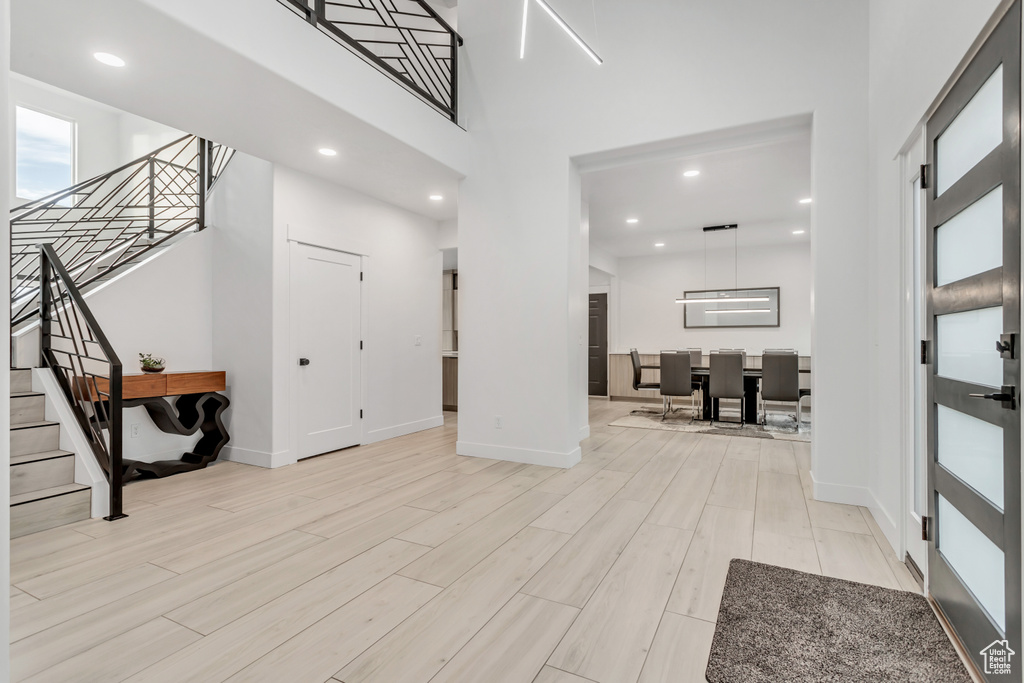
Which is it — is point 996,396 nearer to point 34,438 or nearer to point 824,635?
point 824,635

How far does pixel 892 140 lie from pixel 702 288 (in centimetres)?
639

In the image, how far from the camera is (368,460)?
4.44m

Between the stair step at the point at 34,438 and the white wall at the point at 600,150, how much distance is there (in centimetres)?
287

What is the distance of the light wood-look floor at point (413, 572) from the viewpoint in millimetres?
1647

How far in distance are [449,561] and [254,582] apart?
0.84m

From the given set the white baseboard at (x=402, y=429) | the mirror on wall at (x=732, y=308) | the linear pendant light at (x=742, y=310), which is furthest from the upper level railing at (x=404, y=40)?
Result: the linear pendant light at (x=742, y=310)

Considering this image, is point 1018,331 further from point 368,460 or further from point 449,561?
point 368,460

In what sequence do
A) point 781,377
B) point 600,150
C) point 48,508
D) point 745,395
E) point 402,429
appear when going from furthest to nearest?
1. point 745,395
2. point 781,377
3. point 402,429
4. point 600,150
5. point 48,508

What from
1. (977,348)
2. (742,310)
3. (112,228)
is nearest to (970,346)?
(977,348)

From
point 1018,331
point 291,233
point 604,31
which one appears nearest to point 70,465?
point 291,233

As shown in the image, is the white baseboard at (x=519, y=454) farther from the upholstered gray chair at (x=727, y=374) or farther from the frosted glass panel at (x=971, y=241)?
the frosted glass panel at (x=971, y=241)

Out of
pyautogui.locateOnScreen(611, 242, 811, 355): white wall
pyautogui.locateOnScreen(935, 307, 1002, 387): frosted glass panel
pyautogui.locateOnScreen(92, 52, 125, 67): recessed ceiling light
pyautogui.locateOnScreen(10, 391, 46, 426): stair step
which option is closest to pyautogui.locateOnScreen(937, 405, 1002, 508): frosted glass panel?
pyautogui.locateOnScreen(935, 307, 1002, 387): frosted glass panel

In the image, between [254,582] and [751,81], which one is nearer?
[254,582]

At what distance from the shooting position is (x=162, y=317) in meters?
4.32
